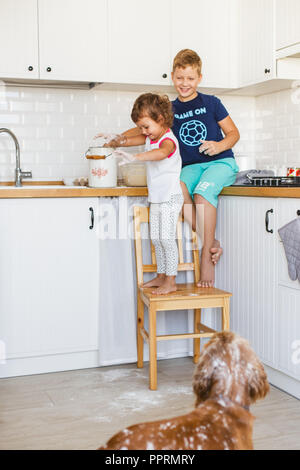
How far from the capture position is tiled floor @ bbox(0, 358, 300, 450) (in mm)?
2135

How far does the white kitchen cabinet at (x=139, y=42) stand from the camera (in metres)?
3.27

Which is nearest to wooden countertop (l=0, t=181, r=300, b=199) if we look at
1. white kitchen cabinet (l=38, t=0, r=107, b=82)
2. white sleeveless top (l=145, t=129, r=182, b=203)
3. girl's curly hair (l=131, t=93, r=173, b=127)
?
white sleeveless top (l=145, t=129, r=182, b=203)

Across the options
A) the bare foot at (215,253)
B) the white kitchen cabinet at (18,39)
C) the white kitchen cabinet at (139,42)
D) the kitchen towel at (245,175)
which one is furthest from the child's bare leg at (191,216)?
the white kitchen cabinet at (18,39)

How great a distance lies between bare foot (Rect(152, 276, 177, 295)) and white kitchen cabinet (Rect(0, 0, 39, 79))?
1.36m

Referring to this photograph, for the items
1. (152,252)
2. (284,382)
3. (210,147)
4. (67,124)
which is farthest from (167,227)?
(67,124)

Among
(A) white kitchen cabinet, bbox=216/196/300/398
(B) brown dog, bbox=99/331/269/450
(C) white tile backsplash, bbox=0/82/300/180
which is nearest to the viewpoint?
(B) brown dog, bbox=99/331/269/450

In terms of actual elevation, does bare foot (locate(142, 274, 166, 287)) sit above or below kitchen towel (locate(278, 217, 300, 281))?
below

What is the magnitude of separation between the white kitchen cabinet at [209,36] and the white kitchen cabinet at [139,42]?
0.24 feet

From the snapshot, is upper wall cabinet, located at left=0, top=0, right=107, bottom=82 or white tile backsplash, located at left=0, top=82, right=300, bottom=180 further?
white tile backsplash, located at left=0, top=82, right=300, bottom=180

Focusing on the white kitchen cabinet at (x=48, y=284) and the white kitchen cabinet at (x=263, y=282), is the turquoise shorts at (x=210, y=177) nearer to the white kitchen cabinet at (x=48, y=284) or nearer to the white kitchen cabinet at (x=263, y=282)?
the white kitchen cabinet at (x=263, y=282)

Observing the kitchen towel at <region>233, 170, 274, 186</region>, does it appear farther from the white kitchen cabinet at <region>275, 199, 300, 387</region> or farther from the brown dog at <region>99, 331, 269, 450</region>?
the brown dog at <region>99, 331, 269, 450</region>

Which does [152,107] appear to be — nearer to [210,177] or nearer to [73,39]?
[210,177]

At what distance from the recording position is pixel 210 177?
298 centimetres
